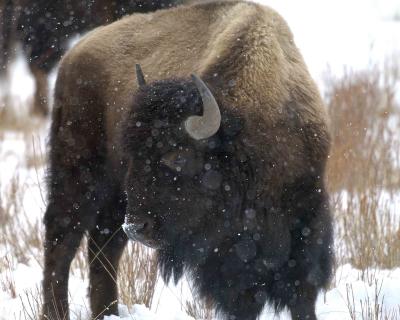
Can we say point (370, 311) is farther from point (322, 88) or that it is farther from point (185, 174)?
point (322, 88)

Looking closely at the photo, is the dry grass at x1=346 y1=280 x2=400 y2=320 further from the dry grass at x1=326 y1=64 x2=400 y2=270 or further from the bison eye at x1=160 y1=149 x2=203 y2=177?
the bison eye at x1=160 y1=149 x2=203 y2=177

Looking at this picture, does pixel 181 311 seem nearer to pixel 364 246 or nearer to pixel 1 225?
pixel 364 246

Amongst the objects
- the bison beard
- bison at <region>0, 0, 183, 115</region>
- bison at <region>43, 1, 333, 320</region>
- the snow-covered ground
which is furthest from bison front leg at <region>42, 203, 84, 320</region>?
bison at <region>0, 0, 183, 115</region>

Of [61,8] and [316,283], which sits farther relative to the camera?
[61,8]

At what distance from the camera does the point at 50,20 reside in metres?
6.14

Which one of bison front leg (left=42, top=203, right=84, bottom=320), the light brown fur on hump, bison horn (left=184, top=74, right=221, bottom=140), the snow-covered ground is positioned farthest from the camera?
the snow-covered ground

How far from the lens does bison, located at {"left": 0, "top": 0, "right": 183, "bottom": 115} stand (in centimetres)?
562

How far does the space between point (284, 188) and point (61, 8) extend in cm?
334

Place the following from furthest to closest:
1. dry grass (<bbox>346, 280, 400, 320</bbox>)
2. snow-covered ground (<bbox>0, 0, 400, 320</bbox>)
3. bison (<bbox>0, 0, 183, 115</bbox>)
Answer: bison (<bbox>0, 0, 183, 115</bbox>) → snow-covered ground (<bbox>0, 0, 400, 320</bbox>) → dry grass (<bbox>346, 280, 400, 320</bbox>)

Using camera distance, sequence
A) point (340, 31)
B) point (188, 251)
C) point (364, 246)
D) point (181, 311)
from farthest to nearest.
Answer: point (340, 31) < point (364, 246) < point (181, 311) < point (188, 251)

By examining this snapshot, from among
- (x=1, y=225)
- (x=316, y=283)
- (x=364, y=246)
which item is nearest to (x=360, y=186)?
(x=364, y=246)

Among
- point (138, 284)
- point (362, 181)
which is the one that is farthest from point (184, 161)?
point (362, 181)

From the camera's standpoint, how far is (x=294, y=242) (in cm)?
359

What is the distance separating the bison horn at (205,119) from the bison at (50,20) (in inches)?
77.2
